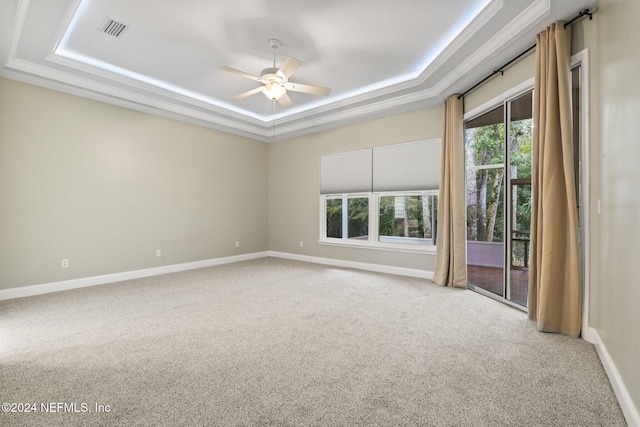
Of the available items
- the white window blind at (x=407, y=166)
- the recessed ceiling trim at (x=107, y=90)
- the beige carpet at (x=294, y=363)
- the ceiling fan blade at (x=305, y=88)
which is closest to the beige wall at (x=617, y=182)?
the beige carpet at (x=294, y=363)

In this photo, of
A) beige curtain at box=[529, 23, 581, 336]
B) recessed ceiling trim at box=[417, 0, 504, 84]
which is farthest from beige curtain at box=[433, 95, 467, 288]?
beige curtain at box=[529, 23, 581, 336]

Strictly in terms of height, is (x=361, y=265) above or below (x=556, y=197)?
below

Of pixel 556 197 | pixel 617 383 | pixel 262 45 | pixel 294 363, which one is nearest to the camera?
pixel 617 383

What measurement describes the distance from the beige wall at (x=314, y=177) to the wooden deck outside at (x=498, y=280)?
81cm

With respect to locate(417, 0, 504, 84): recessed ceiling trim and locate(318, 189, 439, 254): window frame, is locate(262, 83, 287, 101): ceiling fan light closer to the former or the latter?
locate(417, 0, 504, 84): recessed ceiling trim

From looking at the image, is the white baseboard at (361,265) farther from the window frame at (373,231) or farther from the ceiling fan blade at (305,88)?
the ceiling fan blade at (305,88)

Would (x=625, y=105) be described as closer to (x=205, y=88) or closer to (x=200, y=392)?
(x=200, y=392)

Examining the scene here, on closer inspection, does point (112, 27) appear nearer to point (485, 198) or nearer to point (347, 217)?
point (347, 217)

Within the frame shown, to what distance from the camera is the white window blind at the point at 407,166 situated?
4.83 meters

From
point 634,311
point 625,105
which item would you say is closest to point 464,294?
point 634,311

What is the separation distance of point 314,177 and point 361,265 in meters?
2.06

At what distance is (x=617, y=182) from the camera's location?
6.46 feet

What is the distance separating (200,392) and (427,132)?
14.9ft

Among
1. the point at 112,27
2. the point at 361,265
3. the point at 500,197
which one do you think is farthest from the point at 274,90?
the point at 500,197
